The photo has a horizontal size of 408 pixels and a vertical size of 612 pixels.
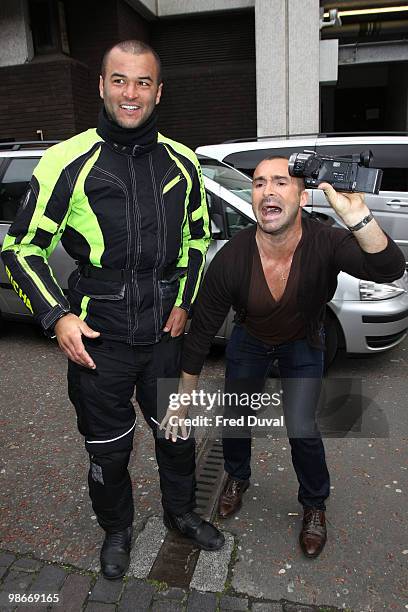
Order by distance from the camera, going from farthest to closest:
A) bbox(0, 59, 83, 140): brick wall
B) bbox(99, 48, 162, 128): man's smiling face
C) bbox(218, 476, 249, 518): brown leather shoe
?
bbox(0, 59, 83, 140): brick wall < bbox(218, 476, 249, 518): brown leather shoe < bbox(99, 48, 162, 128): man's smiling face

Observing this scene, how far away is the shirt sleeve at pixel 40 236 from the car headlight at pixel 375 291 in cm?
268

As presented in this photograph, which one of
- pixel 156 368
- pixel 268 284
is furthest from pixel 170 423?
pixel 268 284

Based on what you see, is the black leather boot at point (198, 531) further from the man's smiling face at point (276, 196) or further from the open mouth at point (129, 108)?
the open mouth at point (129, 108)

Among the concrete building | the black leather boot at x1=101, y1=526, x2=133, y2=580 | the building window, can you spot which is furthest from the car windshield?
the building window

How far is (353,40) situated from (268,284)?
40.3 feet

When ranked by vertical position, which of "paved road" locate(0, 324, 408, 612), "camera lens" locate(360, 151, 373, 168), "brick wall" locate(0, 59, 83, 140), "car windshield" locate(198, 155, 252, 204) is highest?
"brick wall" locate(0, 59, 83, 140)

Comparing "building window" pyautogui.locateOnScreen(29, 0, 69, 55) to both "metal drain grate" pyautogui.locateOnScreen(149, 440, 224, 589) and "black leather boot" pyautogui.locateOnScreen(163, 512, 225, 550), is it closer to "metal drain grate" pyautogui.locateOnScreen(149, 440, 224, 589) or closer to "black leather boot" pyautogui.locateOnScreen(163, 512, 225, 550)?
"metal drain grate" pyautogui.locateOnScreen(149, 440, 224, 589)

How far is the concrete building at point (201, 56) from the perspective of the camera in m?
9.51

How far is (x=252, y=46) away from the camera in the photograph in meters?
10.7

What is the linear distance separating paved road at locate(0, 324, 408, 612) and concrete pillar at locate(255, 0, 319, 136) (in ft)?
23.1

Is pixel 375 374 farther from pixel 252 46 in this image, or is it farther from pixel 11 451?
pixel 252 46

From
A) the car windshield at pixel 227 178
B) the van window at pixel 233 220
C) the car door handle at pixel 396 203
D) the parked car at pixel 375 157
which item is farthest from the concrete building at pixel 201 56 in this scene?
the van window at pixel 233 220

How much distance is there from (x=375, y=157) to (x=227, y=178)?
2.68m

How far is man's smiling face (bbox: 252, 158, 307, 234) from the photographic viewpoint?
2.04 meters
